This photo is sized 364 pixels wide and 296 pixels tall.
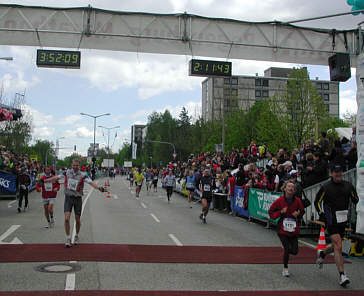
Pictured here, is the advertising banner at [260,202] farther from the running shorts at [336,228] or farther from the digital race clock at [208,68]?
the running shorts at [336,228]

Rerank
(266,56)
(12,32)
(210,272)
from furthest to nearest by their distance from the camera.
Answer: (266,56) < (12,32) < (210,272)

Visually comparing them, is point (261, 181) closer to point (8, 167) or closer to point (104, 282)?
point (104, 282)

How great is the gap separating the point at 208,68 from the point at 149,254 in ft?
23.8

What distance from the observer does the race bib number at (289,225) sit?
729 cm

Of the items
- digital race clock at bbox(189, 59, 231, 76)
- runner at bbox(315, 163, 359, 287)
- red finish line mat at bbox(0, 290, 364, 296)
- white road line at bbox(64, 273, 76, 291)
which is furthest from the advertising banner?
white road line at bbox(64, 273, 76, 291)

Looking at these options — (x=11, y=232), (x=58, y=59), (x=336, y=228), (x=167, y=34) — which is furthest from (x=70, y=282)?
(x=167, y=34)

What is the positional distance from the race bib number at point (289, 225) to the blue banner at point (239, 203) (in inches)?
345

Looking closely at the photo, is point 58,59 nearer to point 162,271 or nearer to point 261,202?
point 261,202

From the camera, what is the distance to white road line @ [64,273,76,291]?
6027mm

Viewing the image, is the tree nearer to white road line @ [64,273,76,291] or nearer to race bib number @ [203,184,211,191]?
race bib number @ [203,184,211,191]

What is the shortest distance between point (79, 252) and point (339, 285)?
5.07m

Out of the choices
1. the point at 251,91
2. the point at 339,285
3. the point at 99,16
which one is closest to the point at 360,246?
the point at 339,285

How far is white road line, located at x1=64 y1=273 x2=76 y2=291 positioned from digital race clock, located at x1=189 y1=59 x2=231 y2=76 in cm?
854

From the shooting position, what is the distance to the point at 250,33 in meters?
14.4
